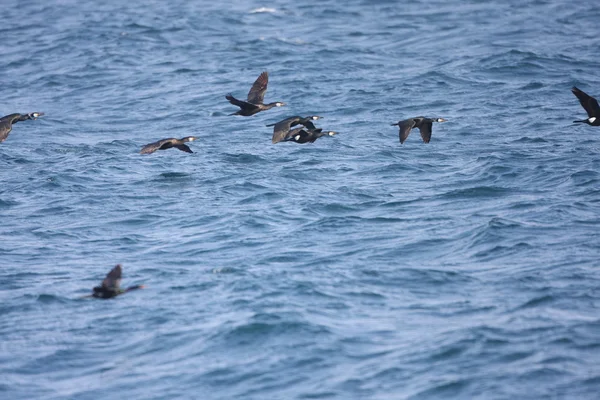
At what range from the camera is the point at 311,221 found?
57.7 ft

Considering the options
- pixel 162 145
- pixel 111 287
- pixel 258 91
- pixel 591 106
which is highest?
pixel 258 91

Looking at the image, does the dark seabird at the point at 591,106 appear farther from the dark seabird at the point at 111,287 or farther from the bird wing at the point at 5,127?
the bird wing at the point at 5,127

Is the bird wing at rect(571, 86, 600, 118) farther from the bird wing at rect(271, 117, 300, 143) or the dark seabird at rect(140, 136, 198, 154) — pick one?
the dark seabird at rect(140, 136, 198, 154)

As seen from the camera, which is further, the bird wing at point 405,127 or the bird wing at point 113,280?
→ the bird wing at point 405,127

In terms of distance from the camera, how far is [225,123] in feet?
82.2

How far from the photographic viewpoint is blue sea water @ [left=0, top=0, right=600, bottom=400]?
489 inches

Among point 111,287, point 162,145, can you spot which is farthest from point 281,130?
point 111,287

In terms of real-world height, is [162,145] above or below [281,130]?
below

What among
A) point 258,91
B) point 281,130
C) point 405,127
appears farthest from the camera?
point 258,91

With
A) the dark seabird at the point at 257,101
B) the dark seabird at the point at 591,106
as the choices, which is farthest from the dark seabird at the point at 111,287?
the dark seabird at the point at 591,106

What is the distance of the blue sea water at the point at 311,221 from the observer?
12.4 metres

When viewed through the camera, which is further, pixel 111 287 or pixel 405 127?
pixel 405 127

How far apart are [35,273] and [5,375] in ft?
10.9

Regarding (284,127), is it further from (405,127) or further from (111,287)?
(111,287)
